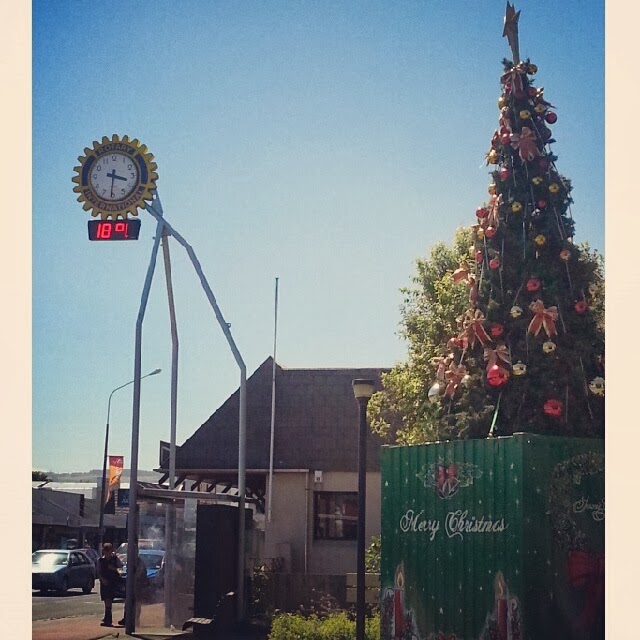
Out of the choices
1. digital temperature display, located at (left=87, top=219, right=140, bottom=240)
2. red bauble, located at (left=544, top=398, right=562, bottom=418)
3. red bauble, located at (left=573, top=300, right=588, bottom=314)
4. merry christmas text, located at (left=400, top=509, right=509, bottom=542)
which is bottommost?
merry christmas text, located at (left=400, top=509, right=509, bottom=542)

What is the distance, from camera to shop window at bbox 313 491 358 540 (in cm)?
1472

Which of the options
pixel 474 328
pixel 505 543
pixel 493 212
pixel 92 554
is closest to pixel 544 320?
pixel 474 328

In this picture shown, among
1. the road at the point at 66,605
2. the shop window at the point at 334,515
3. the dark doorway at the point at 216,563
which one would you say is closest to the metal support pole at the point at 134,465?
the dark doorway at the point at 216,563

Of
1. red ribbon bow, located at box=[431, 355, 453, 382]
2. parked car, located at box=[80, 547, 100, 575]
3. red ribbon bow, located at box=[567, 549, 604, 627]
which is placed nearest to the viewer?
red ribbon bow, located at box=[567, 549, 604, 627]

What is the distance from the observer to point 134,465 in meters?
9.57

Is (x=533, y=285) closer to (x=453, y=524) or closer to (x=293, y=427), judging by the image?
(x=453, y=524)

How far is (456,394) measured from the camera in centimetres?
841

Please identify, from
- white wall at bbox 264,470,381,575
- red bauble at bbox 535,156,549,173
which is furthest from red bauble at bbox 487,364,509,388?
white wall at bbox 264,470,381,575

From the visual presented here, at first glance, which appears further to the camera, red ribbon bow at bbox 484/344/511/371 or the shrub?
the shrub

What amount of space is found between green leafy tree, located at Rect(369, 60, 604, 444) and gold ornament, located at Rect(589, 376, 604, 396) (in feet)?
0.03

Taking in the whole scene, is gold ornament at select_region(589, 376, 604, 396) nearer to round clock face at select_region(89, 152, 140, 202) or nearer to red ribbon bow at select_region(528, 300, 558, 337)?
red ribbon bow at select_region(528, 300, 558, 337)

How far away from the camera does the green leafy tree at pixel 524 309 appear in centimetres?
809
